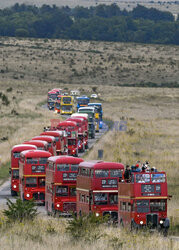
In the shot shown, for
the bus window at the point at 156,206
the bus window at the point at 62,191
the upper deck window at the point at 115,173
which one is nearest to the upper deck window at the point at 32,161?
the bus window at the point at 62,191

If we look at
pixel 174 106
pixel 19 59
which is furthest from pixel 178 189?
pixel 19 59

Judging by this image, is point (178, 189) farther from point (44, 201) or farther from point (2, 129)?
point (2, 129)

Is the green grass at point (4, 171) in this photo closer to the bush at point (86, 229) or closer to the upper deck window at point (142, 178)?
the upper deck window at point (142, 178)

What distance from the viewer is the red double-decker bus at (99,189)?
27391 mm

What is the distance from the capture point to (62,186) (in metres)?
Answer: 31.0

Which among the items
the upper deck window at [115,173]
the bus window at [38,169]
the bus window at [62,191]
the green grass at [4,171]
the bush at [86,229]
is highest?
the upper deck window at [115,173]

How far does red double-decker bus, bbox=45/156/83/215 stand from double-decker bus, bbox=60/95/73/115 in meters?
65.6

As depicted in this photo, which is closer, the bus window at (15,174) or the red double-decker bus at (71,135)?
the bus window at (15,174)

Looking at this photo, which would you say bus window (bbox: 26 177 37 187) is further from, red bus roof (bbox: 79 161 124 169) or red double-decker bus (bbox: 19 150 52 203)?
red bus roof (bbox: 79 161 124 169)

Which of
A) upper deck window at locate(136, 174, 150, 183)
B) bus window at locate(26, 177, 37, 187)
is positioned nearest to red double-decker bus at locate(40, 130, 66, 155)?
bus window at locate(26, 177, 37, 187)

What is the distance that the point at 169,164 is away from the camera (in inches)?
1863

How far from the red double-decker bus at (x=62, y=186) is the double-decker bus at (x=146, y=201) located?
6.13 meters

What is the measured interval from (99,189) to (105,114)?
74.8 metres

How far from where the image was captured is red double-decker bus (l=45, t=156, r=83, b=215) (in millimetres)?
30578
